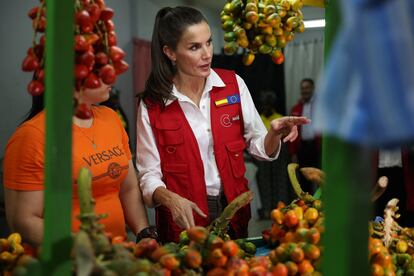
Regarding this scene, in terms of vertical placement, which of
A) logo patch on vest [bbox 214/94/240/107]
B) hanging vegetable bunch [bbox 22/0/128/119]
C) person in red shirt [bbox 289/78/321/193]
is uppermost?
hanging vegetable bunch [bbox 22/0/128/119]

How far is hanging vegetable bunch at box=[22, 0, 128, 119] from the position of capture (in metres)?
1.13

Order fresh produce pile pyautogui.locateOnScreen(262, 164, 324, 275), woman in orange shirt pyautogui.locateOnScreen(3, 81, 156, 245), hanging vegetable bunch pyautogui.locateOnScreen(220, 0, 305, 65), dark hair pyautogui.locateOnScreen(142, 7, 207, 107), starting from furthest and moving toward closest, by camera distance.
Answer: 1. dark hair pyautogui.locateOnScreen(142, 7, 207, 107)
2. hanging vegetable bunch pyautogui.locateOnScreen(220, 0, 305, 65)
3. woman in orange shirt pyautogui.locateOnScreen(3, 81, 156, 245)
4. fresh produce pile pyautogui.locateOnScreen(262, 164, 324, 275)

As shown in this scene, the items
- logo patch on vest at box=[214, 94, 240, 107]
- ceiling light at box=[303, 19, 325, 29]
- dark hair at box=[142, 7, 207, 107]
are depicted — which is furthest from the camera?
ceiling light at box=[303, 19, 325, 29]

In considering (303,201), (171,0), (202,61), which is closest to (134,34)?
(171,0)

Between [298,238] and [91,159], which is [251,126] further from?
[298,238]

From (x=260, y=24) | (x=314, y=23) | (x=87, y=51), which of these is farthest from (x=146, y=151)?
(x=314, y=23)

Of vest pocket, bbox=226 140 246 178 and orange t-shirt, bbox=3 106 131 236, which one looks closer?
orange t-shirt, bbox=3 106 131 236

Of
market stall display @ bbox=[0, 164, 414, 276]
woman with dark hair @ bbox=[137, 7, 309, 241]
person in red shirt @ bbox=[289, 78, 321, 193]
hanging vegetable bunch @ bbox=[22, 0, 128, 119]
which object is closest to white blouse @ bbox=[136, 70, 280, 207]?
woman with dark hair @ bbox=[137, 7, 309, 241]

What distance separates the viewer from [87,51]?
3.73 feet

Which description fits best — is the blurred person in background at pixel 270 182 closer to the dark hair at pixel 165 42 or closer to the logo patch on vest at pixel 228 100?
the logo patch on vest at pixel 228 100

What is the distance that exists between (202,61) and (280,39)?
0.34 meters

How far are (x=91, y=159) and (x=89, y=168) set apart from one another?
48mm

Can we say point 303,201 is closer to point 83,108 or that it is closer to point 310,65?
point 83,108

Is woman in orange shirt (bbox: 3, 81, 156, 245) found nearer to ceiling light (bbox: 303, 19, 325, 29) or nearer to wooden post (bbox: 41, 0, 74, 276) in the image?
wooden post (bbox: 41, 0, 74, 276)
